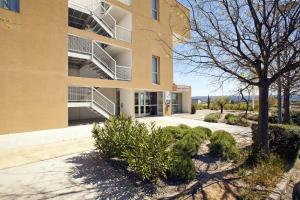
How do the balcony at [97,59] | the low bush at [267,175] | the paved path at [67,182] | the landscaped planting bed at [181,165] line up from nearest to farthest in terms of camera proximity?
1. the paved path at [67,182]
2. the landscaped planting bed at [181,165]
3. the low bush at [267,175]
4. the balcony at [97,59]

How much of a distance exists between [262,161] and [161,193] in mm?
3726

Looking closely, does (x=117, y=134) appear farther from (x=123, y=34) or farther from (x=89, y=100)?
(x=123, y=34)

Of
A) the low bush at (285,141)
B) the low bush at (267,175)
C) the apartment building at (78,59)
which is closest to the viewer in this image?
the low bush at (267,175)

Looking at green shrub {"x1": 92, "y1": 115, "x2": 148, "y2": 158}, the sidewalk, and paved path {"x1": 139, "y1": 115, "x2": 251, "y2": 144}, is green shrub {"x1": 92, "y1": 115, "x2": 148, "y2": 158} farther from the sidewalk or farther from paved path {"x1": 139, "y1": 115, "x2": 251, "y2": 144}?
paved path {"x1": 139, "y1": 115, "x2": 251, "y2": 144}

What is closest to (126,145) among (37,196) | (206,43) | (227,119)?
(37,196)

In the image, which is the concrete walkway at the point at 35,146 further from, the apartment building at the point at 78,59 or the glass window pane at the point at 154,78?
the glass window pane at the point at 154,78

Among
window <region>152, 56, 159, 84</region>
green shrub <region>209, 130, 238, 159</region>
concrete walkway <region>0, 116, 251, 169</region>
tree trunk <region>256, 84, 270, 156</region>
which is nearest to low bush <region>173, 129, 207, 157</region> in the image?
green shrub <region>209, 130, 238, 159</region>

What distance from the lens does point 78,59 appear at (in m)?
17.9

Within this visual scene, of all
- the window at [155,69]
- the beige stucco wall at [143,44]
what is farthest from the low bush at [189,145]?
the window at [155,69]

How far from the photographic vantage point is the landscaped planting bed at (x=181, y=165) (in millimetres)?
5848

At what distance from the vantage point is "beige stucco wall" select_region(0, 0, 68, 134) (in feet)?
43.0

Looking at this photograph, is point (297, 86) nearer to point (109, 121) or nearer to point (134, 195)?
point (109, 121)

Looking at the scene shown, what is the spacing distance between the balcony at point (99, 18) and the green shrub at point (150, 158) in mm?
14213

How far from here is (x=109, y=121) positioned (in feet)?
27.1
